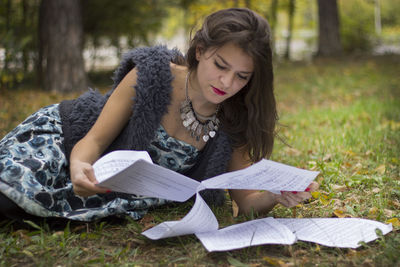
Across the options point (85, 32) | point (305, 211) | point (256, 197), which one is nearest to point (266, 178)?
point (256, 197)

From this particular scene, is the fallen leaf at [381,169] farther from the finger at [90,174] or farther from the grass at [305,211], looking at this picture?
the finger at [90,174]

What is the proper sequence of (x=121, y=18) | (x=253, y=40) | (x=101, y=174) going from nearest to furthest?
(x=101, y=174) → (x=253, y=40) → (x=121, y=18)

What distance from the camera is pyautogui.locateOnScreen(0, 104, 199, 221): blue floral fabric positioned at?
1.89m

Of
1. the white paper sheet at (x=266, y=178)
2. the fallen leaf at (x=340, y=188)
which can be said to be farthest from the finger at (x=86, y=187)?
the fallen leaf at (x=340, y=188)

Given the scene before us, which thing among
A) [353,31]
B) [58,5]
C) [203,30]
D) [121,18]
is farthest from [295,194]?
[353,31]

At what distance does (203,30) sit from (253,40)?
0.82 feet

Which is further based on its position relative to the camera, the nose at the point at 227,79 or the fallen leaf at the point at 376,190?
the fallen leaf at the point at 376,190

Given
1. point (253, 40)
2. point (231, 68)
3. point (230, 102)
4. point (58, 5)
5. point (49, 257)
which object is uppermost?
point (58, 5)

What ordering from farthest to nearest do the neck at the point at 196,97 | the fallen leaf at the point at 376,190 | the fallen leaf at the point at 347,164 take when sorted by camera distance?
the fallen leaf at the point at 347,164 → the fallen leaf at the point at 376,190 → the neck at the point at 196,97

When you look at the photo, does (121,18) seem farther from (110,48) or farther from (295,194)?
(295,194)

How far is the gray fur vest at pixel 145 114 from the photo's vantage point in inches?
83.0

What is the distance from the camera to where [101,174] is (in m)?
1.63

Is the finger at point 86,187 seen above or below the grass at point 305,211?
above

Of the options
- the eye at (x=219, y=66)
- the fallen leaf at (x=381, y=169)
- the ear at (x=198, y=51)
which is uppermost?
the ear at (x=198, y=51)
